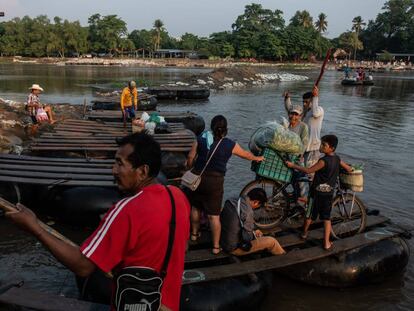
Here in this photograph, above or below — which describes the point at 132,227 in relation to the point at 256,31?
below

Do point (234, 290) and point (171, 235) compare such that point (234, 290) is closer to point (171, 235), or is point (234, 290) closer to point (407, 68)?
point (171, 235)

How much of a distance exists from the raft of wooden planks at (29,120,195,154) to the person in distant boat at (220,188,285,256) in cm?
521

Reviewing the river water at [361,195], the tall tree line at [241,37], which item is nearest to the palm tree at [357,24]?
the tall tree line at [241,37]

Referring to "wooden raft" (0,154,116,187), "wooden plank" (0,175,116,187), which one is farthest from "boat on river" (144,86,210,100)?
"wooden plank" (0,175,116,187)

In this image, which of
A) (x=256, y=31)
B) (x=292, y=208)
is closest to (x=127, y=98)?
(x=292, y=208)

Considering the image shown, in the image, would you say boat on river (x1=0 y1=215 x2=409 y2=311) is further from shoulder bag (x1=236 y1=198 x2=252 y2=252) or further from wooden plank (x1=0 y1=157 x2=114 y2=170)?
wooden plank (x1=0 y1=157 x2=114 y2=170)

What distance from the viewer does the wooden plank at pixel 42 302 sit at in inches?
135

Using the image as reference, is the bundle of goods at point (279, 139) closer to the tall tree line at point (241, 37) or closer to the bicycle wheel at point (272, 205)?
the bicycle wheel at point (272, 205)

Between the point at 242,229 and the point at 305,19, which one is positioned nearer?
the point at 242,229

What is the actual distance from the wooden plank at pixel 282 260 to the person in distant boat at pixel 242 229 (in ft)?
0.55

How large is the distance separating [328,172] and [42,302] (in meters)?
3.94

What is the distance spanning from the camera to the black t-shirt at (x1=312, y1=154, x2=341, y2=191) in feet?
18.0

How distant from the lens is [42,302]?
3506 mm

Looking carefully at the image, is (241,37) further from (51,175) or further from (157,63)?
(51,175)
